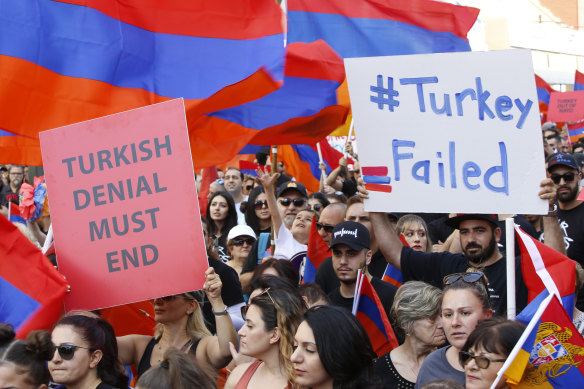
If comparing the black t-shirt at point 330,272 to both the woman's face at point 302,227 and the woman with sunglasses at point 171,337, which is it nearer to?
the woman's face at point 302,227

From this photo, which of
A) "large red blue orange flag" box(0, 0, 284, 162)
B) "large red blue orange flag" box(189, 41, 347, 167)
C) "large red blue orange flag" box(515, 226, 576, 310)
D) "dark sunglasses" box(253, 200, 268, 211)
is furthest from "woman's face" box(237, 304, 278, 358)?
"dark sunglasses" box(253, 200, 268, 211)

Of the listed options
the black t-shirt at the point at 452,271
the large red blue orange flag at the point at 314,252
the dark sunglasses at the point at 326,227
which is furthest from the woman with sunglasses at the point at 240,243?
the black t-shirt at the point at 452,271

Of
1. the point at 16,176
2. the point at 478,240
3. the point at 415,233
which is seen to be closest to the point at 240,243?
the point at 415,233

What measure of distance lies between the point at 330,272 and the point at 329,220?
88 centimetres

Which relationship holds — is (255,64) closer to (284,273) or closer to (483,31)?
(284,273)

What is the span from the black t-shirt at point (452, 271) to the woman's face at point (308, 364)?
5.14 ft

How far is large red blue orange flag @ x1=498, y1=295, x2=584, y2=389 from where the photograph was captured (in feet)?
10.5

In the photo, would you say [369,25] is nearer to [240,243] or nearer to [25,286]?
[240,243]

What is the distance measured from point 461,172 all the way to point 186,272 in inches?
64.5

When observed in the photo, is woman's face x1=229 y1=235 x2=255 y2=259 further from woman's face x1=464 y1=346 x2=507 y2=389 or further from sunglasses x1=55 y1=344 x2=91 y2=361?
woman's face x1=464 y1=346 x2=507 y2=389

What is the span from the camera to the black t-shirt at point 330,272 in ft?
18.3

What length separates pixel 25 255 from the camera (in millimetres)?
4434

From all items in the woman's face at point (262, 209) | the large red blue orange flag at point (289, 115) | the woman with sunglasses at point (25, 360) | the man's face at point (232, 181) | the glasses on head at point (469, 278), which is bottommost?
the woman with sunglasses at point (25, 360)

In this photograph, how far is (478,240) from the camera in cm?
510
